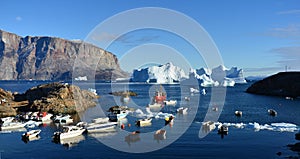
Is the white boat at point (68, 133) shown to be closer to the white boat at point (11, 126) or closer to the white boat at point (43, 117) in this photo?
the white boat at point (11, 126)

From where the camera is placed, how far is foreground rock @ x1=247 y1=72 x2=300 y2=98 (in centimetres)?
11834

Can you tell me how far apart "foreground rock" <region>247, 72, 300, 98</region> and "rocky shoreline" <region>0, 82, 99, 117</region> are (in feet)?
258

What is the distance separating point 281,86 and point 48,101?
96.3 m

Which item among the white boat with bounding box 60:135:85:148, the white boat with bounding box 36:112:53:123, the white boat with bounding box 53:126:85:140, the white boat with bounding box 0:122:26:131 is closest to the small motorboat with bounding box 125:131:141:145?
the white boat with bounding box 60:135:85:148

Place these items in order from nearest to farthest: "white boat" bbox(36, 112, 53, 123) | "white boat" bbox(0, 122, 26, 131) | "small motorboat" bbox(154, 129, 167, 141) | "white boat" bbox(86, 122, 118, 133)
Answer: "small motorboat" bbox(154, 129, 167, 141)
"white boat" bbox(86, 122, 118, 133)
"white boat" bbox(0, 122, 26, 131)
"white boat" bbox(36, 112, 53, 123)

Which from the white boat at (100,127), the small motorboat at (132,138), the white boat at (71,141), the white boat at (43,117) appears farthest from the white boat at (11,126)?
the small motorboat at (132,138)

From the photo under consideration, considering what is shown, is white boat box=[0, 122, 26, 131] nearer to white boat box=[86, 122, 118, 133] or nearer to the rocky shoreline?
white boat box=[86, 122, 118, 133]

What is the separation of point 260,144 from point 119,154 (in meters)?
17.6

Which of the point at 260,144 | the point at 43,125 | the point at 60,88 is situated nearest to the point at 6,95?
the point at 60,88

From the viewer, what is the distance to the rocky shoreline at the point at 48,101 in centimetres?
6644

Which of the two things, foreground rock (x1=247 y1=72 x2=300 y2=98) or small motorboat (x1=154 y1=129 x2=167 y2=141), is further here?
foreground rock (x1=247 y1=72 x2=300 y2=98)

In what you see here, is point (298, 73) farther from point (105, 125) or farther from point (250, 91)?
point (105, 125)

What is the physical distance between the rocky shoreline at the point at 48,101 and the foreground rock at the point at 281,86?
78.7 metres

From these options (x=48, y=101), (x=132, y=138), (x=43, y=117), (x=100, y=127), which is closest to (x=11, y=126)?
(x=43, y=117)
